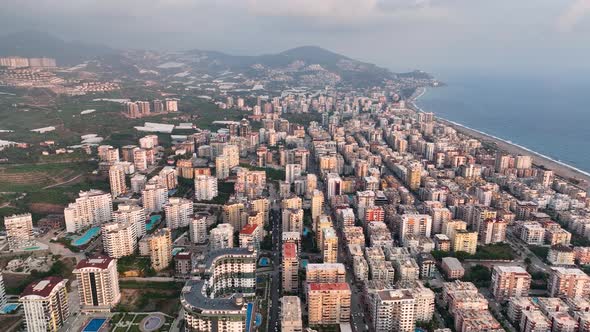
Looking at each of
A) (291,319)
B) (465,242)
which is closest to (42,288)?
(291,319)

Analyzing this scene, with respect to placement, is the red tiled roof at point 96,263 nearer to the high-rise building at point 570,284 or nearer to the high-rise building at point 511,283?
the high-rise building at point 511,283

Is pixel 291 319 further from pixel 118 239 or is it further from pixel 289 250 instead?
pixel 118 239

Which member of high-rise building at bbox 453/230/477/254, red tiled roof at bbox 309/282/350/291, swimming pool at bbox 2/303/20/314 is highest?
red tiled roof at bbox 309/282/350/291

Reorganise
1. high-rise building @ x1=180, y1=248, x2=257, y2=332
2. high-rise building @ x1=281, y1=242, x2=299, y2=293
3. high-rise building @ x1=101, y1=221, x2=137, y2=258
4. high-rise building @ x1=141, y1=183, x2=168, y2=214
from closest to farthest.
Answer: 1. high-rise building @ x1=180, y1=248, x2=257, y2=332
2. high-rise building @ x1=281, y1=242, x2=299, y2=293
3. high-rise building @ x1=101, y1=221, x2=137, y2=258
4. high-rise building @ x1=141, y1=183, x2=168, y2=214

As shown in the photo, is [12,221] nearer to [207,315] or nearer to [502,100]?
[207,315]

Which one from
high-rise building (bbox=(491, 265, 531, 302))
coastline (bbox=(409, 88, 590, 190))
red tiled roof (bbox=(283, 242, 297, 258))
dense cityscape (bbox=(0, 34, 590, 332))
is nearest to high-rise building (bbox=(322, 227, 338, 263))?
dense cityscape (bbox=(0, 34, 590, 332))

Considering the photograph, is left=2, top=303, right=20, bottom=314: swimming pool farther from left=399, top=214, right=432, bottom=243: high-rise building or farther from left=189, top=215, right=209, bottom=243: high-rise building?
left=399, top=214, right=432, bottom=243: high-rise building
